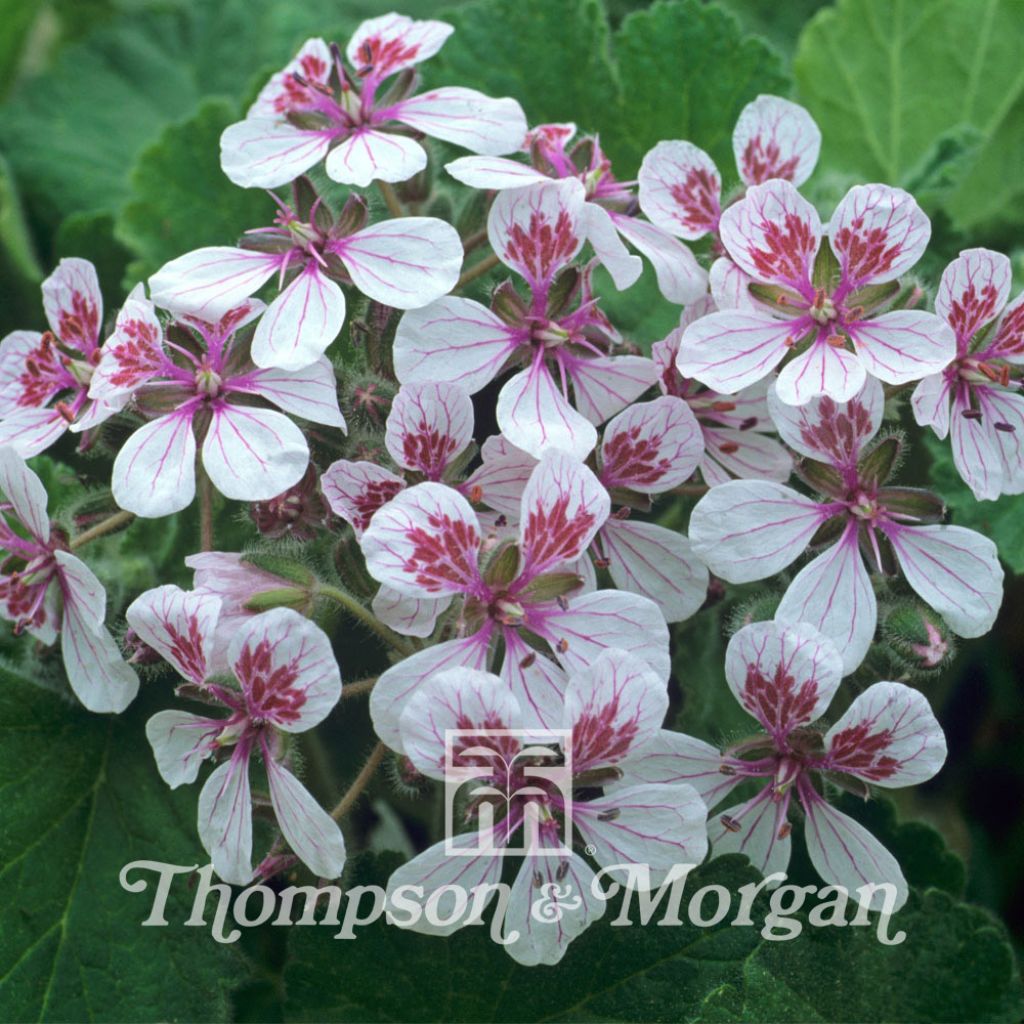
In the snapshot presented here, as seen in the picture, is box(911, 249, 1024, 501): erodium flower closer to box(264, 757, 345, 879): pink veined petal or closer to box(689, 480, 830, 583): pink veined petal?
box(689, 480, 830, 583): pink veined petal

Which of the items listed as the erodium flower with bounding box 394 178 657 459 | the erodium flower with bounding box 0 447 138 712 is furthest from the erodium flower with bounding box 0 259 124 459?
the erodium flower with bounding box 394 178 657 459

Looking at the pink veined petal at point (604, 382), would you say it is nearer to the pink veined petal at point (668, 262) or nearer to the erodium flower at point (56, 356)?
the pink veined petal at point (668, 262)

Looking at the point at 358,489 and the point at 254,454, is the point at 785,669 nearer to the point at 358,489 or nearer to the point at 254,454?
the point at 358,489

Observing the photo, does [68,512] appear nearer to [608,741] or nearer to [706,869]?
[608,741]

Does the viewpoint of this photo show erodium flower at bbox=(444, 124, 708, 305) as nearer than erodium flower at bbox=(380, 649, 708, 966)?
No

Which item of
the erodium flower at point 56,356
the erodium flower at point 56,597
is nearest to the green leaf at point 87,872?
the erodium flower at point 56,597

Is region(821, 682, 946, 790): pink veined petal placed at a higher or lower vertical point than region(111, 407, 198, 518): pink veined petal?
lower

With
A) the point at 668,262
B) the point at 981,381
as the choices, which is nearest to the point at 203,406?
the point at 668,262

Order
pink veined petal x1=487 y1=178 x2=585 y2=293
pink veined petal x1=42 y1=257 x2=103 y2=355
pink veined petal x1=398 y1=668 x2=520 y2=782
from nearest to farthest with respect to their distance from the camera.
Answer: pink veined petal x1=398 y1=668 x2=520 y2=782 < pink veined petal x1=487 y1=178 x2=585 y2=293 < pink veined petal x1=42 y1=257 x2=103 y2=355
